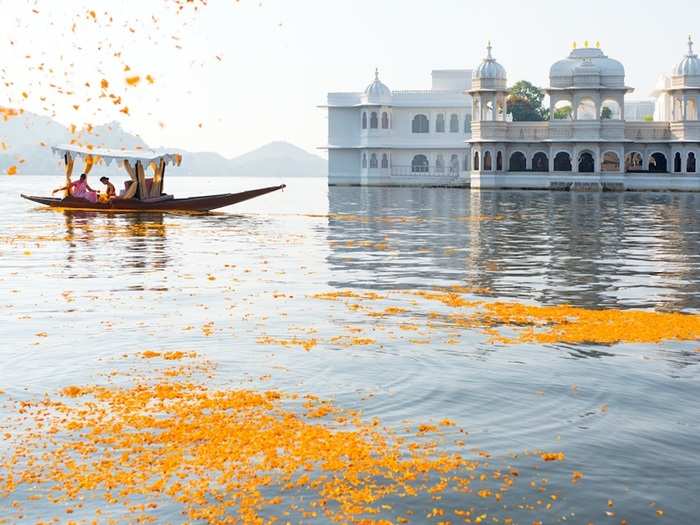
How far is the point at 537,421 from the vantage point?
26.5ft

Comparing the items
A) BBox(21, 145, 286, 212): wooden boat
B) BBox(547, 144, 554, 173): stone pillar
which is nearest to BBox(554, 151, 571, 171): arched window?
BBox(547, 144, 554, 173): stone pillar

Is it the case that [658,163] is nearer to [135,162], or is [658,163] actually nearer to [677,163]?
[677,163]

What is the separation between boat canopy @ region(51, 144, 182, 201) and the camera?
36375mm

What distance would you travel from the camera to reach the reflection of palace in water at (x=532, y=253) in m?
16.6

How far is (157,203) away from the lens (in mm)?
37312

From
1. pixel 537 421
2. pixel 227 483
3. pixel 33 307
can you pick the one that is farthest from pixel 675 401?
pixel 33 307

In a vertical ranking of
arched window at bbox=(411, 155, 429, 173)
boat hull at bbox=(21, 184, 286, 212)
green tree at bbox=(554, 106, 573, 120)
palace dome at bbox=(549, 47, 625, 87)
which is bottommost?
boat hull at bbox=(21, 184, 286, 212)

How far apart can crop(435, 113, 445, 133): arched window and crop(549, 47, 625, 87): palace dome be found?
50.4 feet

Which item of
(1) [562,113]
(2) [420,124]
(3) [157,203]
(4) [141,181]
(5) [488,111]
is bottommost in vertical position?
(3) [157,203]

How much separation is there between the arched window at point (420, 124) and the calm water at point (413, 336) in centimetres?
6014

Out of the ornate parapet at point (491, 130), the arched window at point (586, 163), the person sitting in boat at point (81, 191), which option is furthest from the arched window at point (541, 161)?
the person sitting in boat at point (81, 191)

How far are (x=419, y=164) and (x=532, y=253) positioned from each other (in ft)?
215

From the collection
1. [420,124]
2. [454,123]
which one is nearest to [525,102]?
[454,123]

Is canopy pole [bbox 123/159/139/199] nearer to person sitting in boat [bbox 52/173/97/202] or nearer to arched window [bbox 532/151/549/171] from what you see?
person sitting in boat [bbox 52/173/97/202]
